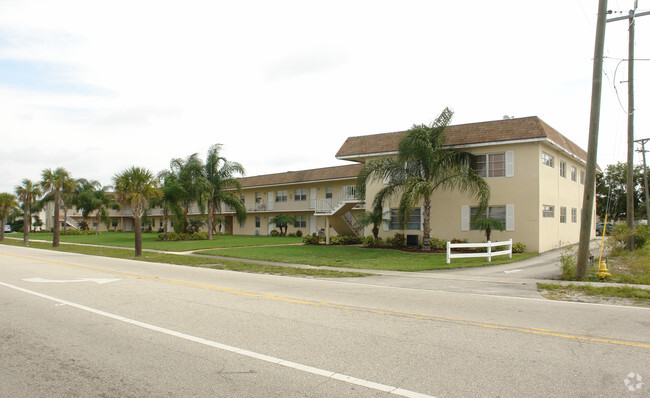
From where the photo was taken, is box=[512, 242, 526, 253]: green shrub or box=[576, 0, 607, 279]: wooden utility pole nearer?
box=[576, 0, 607, 279]: wooden utility pole

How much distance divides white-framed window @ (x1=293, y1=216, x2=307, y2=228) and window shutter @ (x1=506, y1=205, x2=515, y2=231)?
75.9 ft

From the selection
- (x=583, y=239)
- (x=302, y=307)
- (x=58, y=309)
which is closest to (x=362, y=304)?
(x=302, y=307)

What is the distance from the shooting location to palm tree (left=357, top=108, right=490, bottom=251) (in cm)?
2245

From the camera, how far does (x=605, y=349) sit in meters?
5.97

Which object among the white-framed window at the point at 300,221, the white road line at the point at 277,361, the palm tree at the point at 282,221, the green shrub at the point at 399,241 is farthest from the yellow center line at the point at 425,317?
the white-framed window at the point at 300,221

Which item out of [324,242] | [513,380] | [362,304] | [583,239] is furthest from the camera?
[324,242]

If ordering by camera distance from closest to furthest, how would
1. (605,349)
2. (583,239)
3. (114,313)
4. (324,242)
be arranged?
(605,349) < (114,313) < (583,239) < (324,242)

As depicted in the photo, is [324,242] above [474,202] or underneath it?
underneath

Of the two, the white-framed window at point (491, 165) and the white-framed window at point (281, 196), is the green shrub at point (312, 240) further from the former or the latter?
the white-framed window at point (281, 196)

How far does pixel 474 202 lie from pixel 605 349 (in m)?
19.7

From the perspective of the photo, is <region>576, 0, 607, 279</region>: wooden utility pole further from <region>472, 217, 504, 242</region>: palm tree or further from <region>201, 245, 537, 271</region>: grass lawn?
<region>472, 217, 504, 242</region>: palm tree

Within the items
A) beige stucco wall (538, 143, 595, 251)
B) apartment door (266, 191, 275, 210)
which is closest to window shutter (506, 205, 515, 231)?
beige stucco wall (538, 143, 595, 251)

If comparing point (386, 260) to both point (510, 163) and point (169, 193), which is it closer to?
point (510, 163)

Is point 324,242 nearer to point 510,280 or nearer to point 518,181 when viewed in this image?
point 518,181
